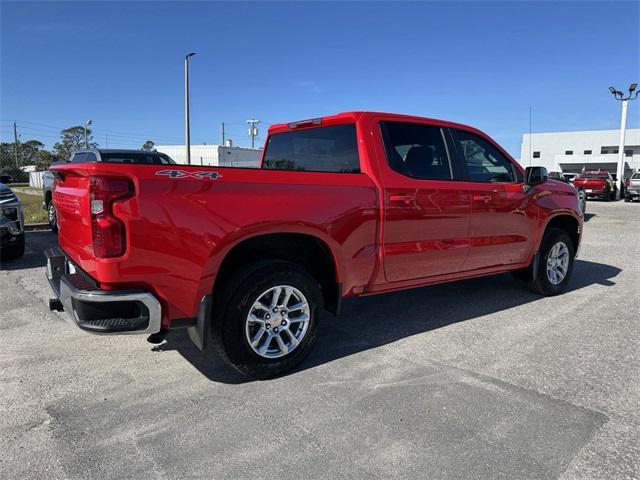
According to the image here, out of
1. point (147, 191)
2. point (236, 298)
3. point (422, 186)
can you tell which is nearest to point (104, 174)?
point (147, 191)

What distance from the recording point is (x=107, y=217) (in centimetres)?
277

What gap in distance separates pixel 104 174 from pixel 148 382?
5.08 ft

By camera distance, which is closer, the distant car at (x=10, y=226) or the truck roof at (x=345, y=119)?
the truck roof at (x=345, y=119)

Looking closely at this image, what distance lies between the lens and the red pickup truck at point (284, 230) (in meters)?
2.83

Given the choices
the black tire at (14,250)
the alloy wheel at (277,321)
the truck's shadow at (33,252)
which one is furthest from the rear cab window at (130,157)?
the alloy wheel at (277,321)

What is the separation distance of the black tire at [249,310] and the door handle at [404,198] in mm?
984

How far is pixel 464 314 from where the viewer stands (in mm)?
5027

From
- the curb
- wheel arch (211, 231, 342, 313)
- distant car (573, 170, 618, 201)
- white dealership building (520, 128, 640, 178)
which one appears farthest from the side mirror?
white dealership building (520, 128, 640, 178)

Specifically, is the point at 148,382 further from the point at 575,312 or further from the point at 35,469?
the point at 575,312

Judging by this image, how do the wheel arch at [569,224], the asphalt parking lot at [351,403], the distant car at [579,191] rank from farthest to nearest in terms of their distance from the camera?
the distant car at [579,191] → the wheel arch at [569,224] → the asphalt parking lot at [351,403]

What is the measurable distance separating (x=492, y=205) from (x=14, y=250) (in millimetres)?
6880

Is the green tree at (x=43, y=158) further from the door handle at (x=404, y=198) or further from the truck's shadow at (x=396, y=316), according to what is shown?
the door handle at (x=404, y=198)

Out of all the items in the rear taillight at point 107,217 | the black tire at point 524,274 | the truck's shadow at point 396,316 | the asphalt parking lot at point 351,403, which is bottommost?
the asphalt parking lot at point 351,403

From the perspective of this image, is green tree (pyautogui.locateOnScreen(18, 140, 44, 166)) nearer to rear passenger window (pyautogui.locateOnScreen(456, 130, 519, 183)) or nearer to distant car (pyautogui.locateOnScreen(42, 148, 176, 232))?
distant car (pyautogui.locateOnScreen(42, 148, 176, 232))
